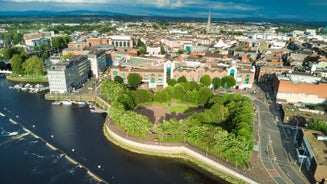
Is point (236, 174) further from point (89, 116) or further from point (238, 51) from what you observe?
point (238, 51)

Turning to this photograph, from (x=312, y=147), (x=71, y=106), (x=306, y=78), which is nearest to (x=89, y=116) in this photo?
(x=71, y=106)

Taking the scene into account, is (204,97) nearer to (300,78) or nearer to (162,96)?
(162,96)

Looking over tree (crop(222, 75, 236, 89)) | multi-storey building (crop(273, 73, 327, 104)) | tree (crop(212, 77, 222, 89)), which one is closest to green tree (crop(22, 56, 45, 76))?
tree (crop(212, 77, 222, 89))

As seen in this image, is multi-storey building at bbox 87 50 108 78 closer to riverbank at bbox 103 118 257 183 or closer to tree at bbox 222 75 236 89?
riverbank at bbox 103 118 257 183

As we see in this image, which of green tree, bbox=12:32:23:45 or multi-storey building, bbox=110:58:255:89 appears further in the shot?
green tree, bbox=12:32:23:45

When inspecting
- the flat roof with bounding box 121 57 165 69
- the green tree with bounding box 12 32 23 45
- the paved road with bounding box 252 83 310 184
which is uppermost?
the green tree with bounding box 12 32 23 45

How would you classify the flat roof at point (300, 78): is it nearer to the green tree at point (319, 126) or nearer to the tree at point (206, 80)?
the tree at point (206, 80)

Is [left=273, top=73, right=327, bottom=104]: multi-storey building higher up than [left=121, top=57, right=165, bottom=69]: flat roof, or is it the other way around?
[left=121, top=57, right=165, bottom=69]: flat roof
